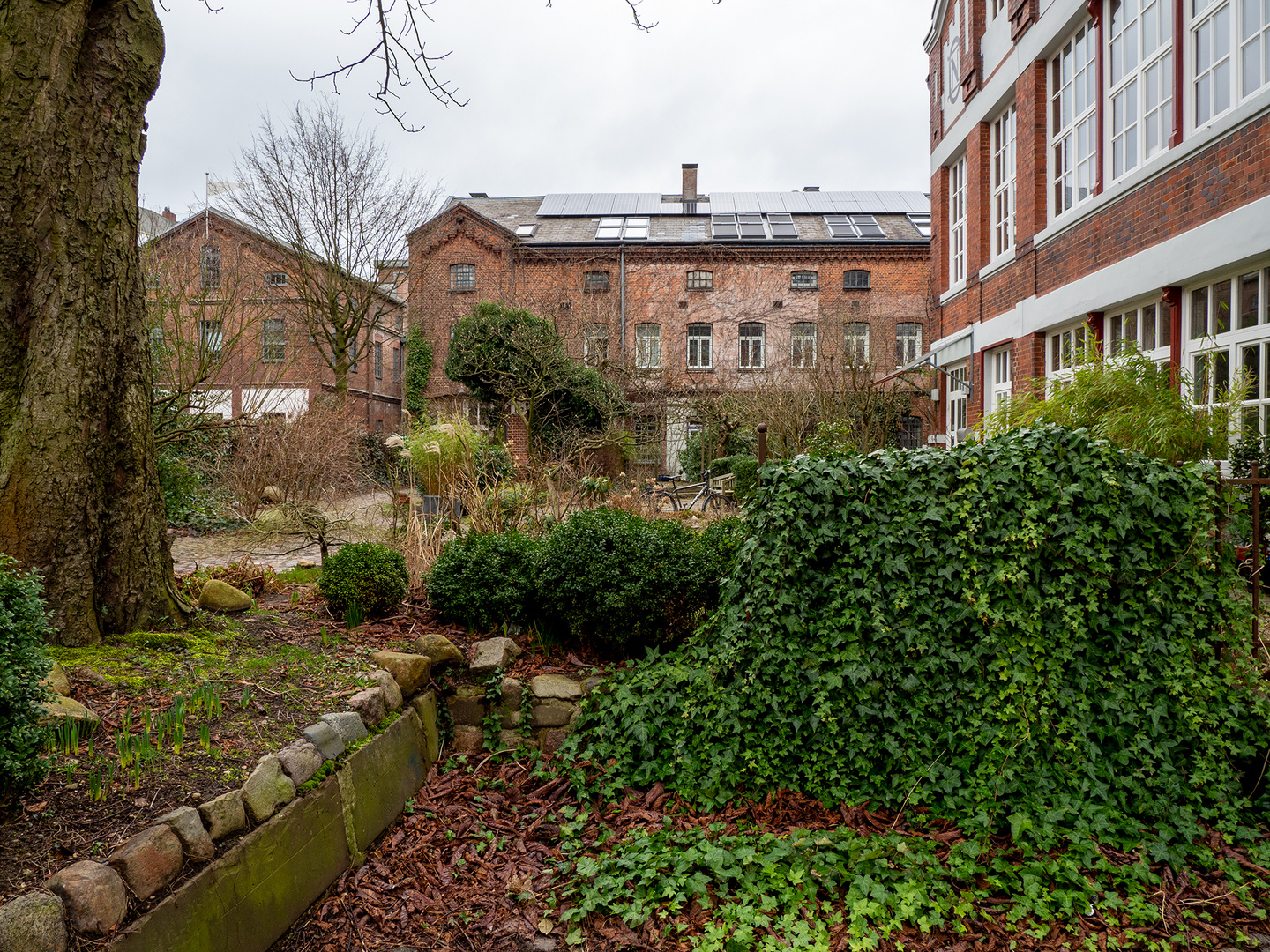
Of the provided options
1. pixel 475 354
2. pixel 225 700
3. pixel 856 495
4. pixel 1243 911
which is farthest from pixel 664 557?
pixel 475 354

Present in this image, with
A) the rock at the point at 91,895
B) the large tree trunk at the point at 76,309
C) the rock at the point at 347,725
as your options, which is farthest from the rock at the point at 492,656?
the rock at the point at 91,895

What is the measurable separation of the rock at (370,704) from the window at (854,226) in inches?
954

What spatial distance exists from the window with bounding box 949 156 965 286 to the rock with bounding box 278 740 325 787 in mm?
12649

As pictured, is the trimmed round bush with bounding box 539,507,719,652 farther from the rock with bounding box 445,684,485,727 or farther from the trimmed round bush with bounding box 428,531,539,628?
the rock with bounding box 445,684,485,727

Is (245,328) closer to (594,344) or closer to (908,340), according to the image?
(594,344)

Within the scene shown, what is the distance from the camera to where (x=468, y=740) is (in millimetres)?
4688

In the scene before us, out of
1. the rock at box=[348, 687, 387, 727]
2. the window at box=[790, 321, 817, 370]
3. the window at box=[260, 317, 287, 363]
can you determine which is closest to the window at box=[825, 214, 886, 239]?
the window at box=[790, 321, 817, 370]

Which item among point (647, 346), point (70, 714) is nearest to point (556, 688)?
point (70, 714)

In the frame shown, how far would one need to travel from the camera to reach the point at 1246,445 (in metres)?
5.89

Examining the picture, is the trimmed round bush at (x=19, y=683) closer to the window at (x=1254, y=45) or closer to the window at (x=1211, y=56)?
the window at (x=1254, y=45)

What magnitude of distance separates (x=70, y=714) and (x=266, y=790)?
795 millimetres

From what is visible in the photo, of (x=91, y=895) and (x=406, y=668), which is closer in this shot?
(x=91, y=895)

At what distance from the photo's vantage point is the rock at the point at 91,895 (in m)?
2.17

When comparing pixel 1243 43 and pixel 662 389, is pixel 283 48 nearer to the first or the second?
pixel 1243 43
